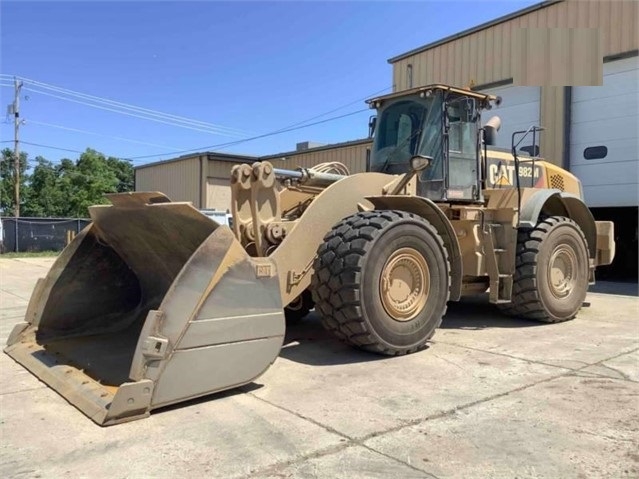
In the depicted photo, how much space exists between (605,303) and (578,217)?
2147 millimetres

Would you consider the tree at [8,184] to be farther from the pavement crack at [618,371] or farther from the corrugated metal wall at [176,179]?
the pavement crack at [618,371]

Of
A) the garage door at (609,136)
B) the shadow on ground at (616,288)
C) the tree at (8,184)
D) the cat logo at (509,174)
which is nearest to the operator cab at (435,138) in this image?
the cat logo at (509,174)

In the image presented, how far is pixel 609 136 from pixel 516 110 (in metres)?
2.54

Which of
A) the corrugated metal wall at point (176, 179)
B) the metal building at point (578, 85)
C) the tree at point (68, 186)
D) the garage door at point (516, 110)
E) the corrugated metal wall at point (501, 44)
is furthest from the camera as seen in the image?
the tree at point (68, 186)

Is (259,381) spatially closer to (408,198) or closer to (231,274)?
(231,274)

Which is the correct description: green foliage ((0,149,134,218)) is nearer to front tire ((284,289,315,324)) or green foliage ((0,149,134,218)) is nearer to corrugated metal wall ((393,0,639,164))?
corrugated metal wall ((393,0,639,164))

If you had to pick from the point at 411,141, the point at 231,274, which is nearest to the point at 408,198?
the point at 411,141

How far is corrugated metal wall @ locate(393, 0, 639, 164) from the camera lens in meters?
12.2

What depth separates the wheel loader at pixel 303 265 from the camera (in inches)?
151

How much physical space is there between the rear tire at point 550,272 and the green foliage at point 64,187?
40.2 m

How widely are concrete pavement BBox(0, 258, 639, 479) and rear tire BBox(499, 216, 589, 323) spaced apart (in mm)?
1588

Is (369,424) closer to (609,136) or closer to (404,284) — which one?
(404,284)

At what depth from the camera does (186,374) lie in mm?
3730

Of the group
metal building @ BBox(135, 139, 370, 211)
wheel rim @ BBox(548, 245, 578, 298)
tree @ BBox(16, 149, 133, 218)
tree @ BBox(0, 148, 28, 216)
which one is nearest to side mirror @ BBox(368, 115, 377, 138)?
wheel rim @ BBox(548, 245, 578, 298)
